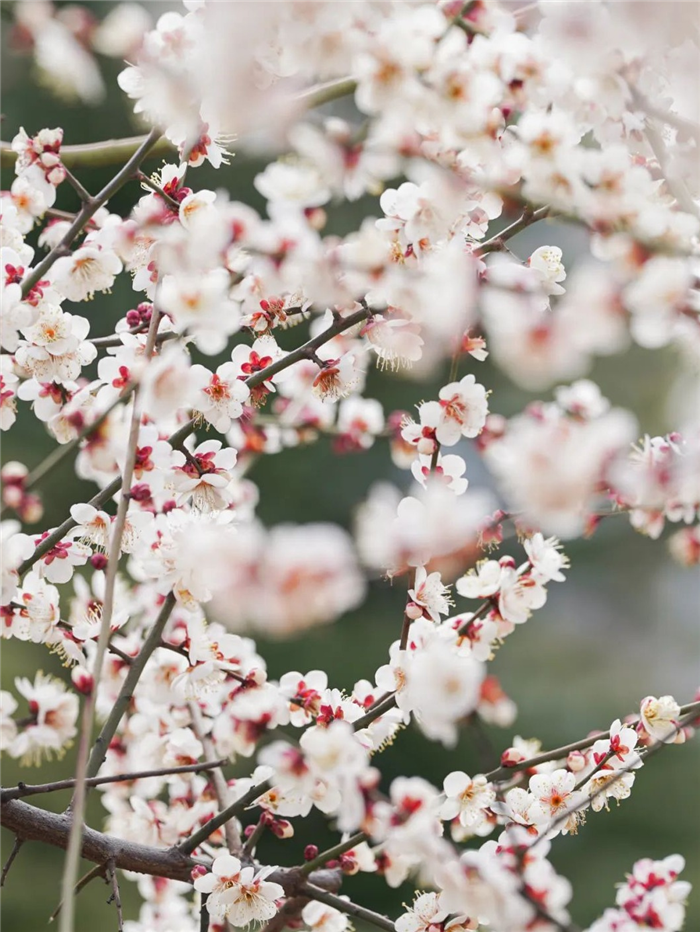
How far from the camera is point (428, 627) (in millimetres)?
900

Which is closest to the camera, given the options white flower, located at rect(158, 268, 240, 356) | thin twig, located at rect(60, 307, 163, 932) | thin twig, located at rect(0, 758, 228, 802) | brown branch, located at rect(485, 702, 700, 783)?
thin twig, located at rect(60, 307, 163, 932)

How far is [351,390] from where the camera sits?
1023mm

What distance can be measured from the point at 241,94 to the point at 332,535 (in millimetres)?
308

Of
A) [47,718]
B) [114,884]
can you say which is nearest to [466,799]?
[114,884]

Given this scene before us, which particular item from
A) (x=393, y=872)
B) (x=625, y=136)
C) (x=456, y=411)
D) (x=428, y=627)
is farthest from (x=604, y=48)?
(x=393, y=872)

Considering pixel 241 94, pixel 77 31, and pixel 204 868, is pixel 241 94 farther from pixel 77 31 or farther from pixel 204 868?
pixel 204 868

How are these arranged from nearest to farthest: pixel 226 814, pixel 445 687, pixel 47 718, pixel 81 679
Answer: pixel 445 687 < pixel 226 814 < pixel 81 679 < pixel 47 718

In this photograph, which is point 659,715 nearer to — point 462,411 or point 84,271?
point 462,411

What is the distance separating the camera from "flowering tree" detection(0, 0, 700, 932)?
649 millimetres

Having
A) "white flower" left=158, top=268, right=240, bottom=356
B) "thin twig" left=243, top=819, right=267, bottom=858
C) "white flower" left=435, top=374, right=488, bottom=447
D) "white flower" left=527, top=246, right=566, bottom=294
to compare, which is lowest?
"thin twig" left=243, top=819, right=267, bottom=858

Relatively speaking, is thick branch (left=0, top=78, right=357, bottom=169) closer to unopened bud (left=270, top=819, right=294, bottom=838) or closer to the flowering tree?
the flowering tree

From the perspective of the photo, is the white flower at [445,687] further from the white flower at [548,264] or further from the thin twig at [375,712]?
the white flower at [548,264]

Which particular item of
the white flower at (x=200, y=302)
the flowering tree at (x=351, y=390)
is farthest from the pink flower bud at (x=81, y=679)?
the white flower at (x=200, y=302)

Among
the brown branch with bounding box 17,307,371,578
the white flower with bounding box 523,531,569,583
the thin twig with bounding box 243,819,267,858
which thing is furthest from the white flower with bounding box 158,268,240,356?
the thin twig with bounding box 243,819,267,858
